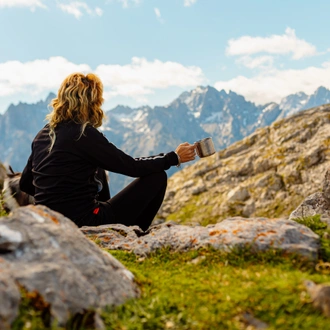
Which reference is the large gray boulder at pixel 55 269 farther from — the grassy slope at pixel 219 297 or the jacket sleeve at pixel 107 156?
the jacket sleeve at pixel 107 156

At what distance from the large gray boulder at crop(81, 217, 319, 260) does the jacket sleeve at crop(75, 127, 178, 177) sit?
6.06 ft

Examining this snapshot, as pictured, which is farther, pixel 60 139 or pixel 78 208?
pixel 78 208

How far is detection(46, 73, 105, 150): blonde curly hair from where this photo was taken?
29.6ft

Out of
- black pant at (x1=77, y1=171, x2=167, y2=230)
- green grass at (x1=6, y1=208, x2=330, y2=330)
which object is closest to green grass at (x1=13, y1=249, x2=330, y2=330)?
green grass at (x1=6, y1=208, x2=330, y2=330)

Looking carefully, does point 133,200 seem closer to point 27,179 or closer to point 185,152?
point 185,152

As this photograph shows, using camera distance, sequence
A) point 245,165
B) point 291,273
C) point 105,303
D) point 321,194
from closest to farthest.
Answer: point 105,303
point 291,273
point 321,194
point 245,165

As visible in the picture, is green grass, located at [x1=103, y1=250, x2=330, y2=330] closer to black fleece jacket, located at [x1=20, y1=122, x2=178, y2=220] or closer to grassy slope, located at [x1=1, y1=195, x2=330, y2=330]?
grassy slope, located at [x1=1, y1=195, x2=330, y2=330]

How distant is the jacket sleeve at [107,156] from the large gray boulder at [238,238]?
1.85 metres

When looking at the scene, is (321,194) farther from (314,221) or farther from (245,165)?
(245,165)

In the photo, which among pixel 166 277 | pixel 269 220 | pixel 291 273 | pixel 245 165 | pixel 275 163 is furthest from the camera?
pixel 245 165

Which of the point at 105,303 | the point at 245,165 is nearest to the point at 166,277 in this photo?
the point at 105,303

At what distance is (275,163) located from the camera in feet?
382

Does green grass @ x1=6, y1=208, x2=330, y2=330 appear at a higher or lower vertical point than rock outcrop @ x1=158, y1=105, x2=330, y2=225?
higher

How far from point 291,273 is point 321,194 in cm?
741
